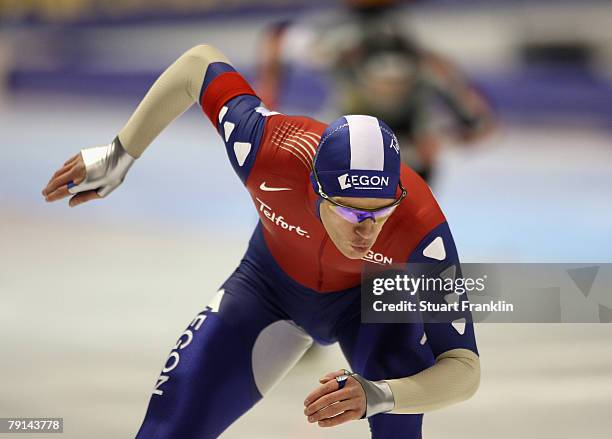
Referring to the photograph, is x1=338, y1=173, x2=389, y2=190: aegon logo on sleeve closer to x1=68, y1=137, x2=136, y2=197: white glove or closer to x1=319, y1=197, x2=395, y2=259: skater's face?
x1=319, y1=197, x2=395, y2=259: skater's face

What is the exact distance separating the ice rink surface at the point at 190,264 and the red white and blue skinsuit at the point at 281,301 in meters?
0.82

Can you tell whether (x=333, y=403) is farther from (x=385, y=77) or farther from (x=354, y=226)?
(x=385, y=77)

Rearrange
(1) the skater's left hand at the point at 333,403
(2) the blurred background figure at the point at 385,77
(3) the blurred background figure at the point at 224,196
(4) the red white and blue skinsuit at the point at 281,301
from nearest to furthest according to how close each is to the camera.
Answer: (1) the skater's left hand at the point at 333,403 < (4) the red white and blue skinsuit at the point at 281,301 < (3) the blurred background figure at the point at 224,196 < (2) the blurred background figure at the point at 385,77

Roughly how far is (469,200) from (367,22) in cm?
207

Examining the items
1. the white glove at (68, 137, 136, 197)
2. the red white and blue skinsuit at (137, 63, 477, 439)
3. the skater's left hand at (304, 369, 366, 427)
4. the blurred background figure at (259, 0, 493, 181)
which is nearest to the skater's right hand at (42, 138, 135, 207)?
the white glove at (68, 137, 136, 197)

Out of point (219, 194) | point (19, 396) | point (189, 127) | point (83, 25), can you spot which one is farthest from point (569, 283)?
point (83, 25)

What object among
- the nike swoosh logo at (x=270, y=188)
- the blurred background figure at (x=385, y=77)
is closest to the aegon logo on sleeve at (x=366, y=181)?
the nike swoosh logo at (x=270, y=188)

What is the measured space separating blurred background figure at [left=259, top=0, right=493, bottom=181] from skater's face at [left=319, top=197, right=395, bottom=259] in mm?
Answer: 3168

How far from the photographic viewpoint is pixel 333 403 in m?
2.30

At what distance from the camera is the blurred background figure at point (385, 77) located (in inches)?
231

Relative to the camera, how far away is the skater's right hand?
9.73 ft

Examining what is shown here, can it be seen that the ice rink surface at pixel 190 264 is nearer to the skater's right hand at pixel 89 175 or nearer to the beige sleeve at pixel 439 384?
the skater's right hand at pixel 89 175

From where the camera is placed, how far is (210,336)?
2891 millimetres

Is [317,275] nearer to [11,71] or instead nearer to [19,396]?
[19,396]
